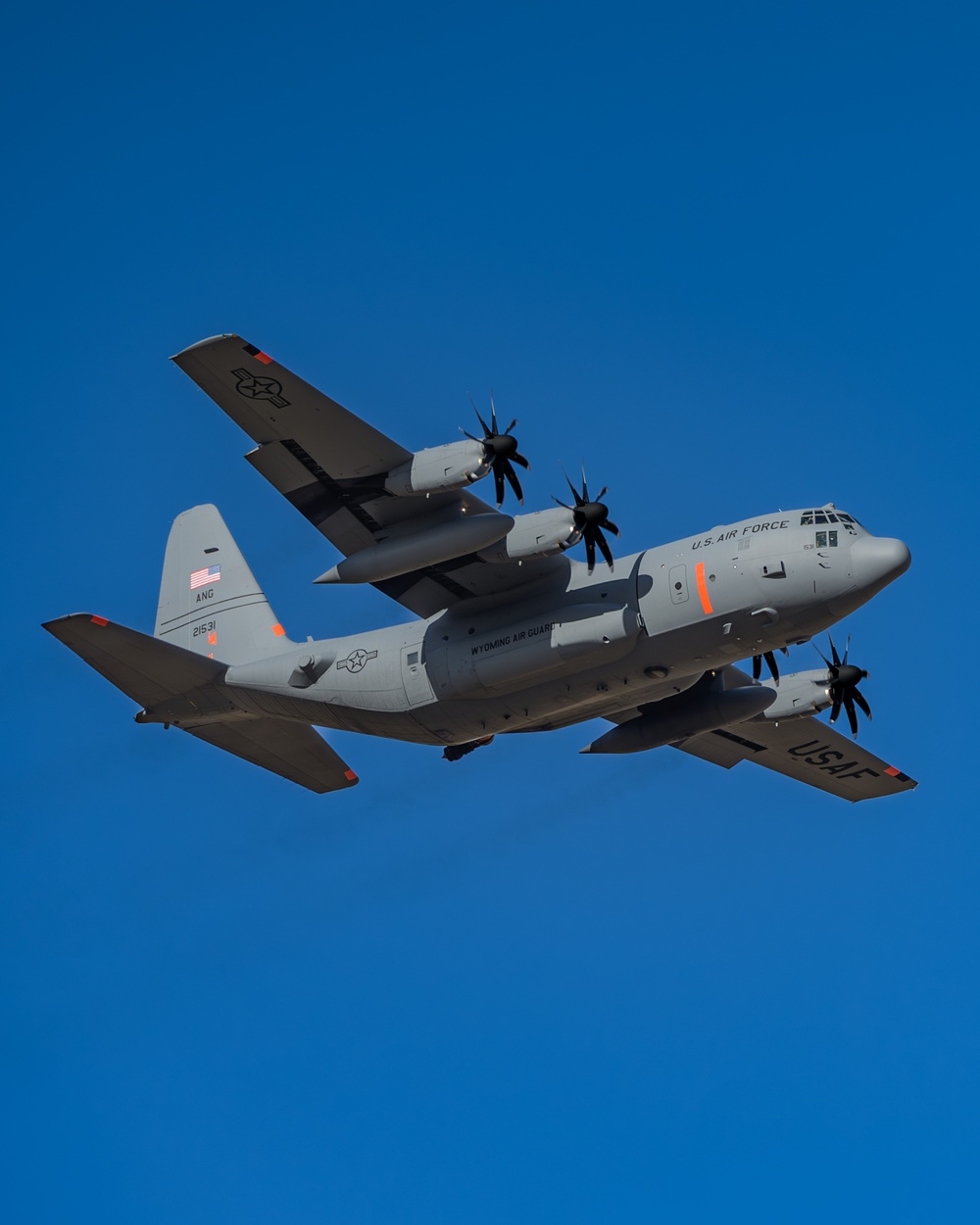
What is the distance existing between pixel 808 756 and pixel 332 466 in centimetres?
1269

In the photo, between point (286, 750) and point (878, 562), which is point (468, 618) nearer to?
point (286, 750)

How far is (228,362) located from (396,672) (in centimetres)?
586

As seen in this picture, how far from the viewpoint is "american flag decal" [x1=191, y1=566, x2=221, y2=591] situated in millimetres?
30062

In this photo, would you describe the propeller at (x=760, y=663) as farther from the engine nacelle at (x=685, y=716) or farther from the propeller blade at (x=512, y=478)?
the propeller blade at (x=512, y=478)

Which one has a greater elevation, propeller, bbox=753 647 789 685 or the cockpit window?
the cockpit window

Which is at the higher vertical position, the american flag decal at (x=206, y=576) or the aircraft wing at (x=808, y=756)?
the american flag decal at (x=206, y=576)

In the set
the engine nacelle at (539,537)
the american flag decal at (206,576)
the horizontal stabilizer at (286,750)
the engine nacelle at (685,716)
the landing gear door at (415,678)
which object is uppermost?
the american flag decal at (206,576)

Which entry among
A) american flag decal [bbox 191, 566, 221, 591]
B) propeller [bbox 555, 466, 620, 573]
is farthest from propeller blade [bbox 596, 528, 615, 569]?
american flag decal [bbox 191, 566, 221, 591]

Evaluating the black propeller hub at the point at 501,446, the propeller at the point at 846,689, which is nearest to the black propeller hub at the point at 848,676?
the propeller at the point at 846,689

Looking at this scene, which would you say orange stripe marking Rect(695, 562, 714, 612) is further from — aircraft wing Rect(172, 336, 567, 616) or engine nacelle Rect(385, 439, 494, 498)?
engine nacelle Rect(385, 439, 494, 498)

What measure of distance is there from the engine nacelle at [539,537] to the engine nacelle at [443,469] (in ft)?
4.23

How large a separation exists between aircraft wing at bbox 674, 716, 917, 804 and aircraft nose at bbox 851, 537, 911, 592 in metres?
7.12

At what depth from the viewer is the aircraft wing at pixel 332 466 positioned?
77.4ft

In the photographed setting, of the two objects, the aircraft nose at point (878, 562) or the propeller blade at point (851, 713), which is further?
the propeller blade at point (851, 713)
